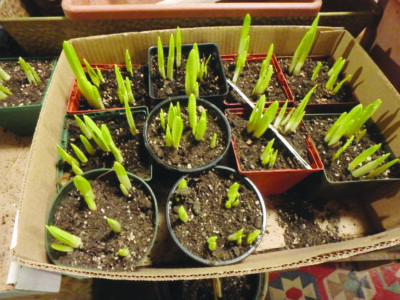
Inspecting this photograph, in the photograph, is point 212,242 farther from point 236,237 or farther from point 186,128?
point 186,128

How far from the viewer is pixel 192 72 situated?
75 centimetres

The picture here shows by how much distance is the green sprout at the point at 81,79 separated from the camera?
2.18ft

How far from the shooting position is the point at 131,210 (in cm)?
68

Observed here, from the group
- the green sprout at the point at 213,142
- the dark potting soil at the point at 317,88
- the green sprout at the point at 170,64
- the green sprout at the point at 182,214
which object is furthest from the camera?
the dark potting soil at the point at 317,88

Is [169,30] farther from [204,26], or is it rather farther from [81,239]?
[81,239]

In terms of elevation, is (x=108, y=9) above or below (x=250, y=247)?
above

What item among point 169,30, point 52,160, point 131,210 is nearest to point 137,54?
point 169,30

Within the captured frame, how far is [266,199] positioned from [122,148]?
48 cm

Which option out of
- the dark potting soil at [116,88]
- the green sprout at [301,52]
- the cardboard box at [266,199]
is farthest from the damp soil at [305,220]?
the dark potting soil at [116,88]

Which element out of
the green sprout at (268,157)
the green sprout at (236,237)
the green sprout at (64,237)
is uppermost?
the green sprout at (268,157)

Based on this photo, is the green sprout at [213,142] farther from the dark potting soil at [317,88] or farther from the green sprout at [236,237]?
the dark potting soil at [317,88]

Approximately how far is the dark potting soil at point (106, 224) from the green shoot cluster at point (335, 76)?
71 centimetres

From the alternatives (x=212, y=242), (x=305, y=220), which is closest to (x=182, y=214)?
(x=212, y=242)

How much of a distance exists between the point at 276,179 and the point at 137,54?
2.16 feet
